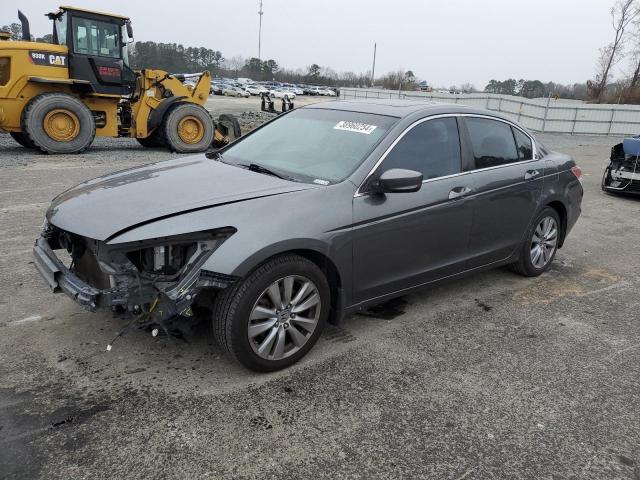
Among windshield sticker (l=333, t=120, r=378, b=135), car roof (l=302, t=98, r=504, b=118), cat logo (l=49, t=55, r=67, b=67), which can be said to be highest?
cat logo (l=49, t=55, r=67, b=67)

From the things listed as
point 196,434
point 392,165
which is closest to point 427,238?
point 392,165

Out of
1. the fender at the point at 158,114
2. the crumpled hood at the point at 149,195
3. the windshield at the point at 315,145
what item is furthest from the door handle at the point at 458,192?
the fender at the point at 158,114

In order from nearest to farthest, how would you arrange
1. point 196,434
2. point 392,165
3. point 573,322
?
point 196,434 → point 392,165 → point 573,322

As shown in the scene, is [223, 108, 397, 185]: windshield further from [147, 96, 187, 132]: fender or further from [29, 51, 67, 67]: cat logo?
[29, 51, 67, 67]: cat logo

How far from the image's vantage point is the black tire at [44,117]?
10727mm

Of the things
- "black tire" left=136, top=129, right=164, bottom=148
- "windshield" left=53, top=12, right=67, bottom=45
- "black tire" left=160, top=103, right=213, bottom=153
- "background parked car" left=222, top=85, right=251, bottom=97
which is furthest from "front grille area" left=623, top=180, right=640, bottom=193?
"background parked car" left=222, top=85, right=251, bottom=97

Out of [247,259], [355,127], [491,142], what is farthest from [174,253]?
[491,142]

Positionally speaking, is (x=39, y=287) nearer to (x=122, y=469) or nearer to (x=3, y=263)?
(x=3, y=263)

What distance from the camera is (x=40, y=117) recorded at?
1084 centimetres

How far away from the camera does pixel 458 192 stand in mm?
4090

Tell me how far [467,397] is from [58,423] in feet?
7.55

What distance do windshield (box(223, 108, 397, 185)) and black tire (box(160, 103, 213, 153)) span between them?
841 centimetres

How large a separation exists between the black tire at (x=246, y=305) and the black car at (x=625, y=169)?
861cm

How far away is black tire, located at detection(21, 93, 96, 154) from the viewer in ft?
35.2
